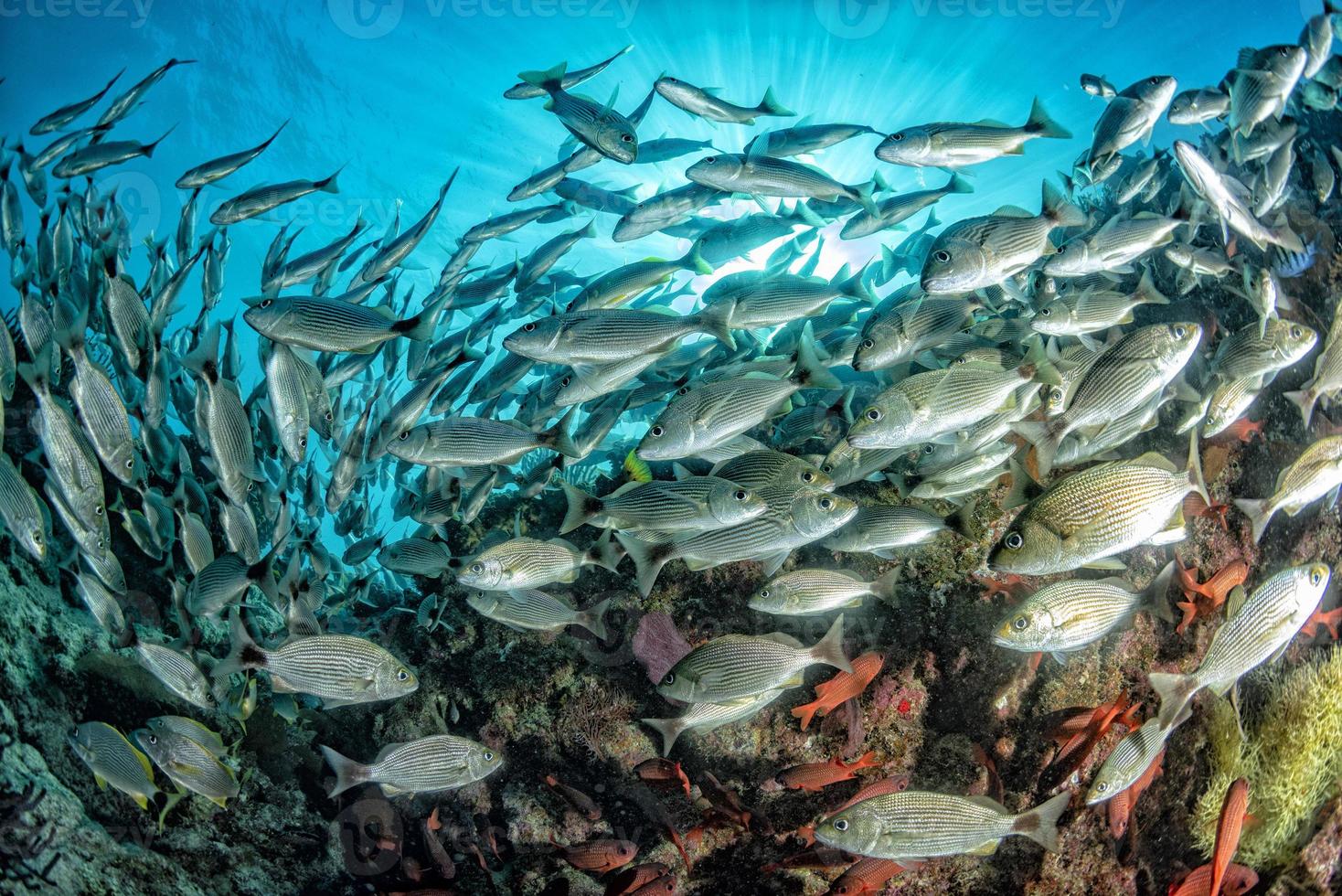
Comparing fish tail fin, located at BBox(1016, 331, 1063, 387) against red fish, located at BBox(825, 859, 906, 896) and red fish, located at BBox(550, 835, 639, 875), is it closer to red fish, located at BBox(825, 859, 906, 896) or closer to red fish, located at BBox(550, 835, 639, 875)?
red fish, located at BBox(825, 859, 906, 896)

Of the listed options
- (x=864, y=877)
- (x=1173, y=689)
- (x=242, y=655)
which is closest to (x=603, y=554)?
(x=242, y=655)

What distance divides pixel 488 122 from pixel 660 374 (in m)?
17.4

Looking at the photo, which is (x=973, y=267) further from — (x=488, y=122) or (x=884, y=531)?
(x=488, y=122)

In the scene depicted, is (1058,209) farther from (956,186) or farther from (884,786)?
(884,786)

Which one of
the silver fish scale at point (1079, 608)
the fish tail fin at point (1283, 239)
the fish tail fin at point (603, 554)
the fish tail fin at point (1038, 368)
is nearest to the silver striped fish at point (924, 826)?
the silver fish scale at point (1079, 608)

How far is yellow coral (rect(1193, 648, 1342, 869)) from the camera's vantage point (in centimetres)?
439

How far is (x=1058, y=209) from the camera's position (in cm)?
363

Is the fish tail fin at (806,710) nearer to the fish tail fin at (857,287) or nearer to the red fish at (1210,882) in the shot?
the red fish at (1210,882)

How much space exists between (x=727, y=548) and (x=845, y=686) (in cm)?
143

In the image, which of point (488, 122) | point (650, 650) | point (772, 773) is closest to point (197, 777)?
point (650, 650)

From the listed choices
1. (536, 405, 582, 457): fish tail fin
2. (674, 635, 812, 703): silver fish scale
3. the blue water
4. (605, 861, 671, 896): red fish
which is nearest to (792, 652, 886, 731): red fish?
(674, 635, 812, 703): silver fish scale

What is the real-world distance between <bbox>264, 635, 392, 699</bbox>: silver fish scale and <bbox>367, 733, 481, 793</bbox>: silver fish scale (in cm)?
56

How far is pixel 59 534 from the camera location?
5.74 m

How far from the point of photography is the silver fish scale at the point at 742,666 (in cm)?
338
